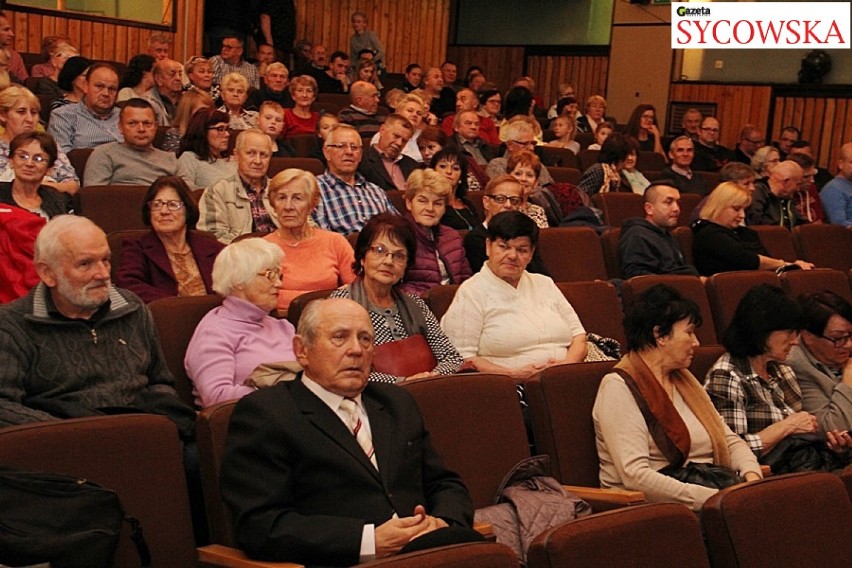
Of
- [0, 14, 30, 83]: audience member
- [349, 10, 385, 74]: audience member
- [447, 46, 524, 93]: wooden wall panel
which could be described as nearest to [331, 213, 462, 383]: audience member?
[0, 14, 30, 83]: audience member

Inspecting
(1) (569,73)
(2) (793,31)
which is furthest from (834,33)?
(1) (569,73)

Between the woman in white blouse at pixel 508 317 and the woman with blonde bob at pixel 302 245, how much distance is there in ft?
1.62

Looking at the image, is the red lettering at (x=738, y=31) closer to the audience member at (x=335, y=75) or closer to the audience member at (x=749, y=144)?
the audience member at (x=749, y=144)

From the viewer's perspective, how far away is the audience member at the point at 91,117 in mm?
5684

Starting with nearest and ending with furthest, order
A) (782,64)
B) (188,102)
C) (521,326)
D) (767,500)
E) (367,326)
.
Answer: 1. (767,500)
2. (367,326)
3. (521,326)
4. (188,102)
5. (782,64)

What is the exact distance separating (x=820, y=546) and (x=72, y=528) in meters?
1.39

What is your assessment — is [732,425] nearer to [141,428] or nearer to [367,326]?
[367,326]

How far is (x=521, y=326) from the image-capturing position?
12.1 feet

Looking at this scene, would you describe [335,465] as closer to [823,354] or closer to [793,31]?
[823,354]

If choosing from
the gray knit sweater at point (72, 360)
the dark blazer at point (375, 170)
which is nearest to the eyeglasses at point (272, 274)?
the gray knit sweater at point (72, 360)

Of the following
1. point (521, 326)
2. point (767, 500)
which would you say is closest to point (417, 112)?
point (521, 326)

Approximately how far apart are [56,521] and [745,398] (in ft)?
6.60

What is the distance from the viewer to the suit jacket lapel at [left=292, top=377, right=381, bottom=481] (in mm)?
2309

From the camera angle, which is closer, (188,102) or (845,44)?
(188,102)
